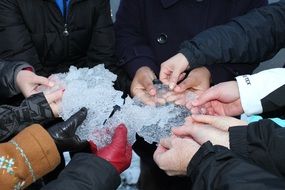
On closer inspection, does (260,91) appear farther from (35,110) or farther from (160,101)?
(35,110)

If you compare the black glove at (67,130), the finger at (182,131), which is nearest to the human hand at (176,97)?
the finger at (182,131)

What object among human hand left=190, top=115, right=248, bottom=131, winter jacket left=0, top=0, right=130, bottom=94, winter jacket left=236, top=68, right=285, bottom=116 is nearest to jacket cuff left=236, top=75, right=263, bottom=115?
winter jacket left=236, top=68, right=285, bottom=116

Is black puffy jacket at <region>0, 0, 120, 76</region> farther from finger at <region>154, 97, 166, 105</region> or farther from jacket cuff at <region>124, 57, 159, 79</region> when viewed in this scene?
finger at <region>154, 97, 166, 105</region>

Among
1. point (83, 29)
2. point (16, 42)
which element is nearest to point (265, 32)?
point (83, 29)

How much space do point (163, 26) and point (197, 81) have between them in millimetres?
325

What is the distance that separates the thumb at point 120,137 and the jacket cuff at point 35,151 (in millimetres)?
230

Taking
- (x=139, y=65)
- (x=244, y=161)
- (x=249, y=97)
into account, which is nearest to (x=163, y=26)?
(x=139, y=65)

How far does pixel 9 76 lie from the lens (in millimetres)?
1792

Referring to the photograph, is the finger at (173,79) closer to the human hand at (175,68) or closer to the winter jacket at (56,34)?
the human hand at (175,68)

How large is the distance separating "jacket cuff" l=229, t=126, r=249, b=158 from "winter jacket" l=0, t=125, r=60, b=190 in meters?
0.63

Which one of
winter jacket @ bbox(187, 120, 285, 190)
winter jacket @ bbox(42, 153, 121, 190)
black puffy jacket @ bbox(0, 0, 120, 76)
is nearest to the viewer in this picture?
winter jacket @ bbox(187, 120, 285, 190)

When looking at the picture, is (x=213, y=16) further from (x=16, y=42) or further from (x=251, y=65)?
(x=16, y=42)

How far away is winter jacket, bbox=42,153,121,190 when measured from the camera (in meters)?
1.29

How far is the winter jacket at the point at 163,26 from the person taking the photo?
1938mm
